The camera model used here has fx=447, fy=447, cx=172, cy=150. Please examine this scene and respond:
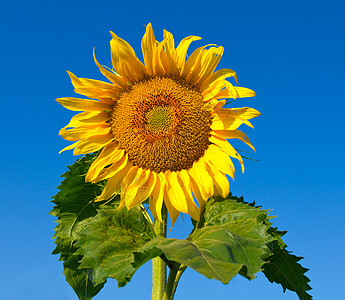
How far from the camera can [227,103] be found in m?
3.49

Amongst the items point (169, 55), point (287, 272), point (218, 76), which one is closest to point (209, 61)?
point (218, 76)

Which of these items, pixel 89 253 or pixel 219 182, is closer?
pixel 89 253

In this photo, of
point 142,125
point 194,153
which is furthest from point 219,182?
point 142,125

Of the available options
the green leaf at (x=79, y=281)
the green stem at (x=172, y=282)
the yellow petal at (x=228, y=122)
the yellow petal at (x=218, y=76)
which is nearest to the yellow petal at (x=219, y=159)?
the yellow petal at (x=228, y=122)

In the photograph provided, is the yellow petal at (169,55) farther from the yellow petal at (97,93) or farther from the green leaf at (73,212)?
the green leaf at (73,212)

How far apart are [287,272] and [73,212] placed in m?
1.82

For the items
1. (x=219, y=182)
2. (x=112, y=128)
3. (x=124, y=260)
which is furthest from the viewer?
(x=112, y=128)

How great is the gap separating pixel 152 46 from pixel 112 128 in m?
0.74

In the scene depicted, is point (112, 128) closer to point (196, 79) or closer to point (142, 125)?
point (142, 125)

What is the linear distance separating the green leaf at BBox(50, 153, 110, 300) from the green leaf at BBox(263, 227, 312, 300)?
4.66 ft

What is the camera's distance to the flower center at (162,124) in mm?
3508

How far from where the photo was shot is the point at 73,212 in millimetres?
3764

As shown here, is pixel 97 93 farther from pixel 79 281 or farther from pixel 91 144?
pixel 79 281

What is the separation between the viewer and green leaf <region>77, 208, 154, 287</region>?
9.44 feet
